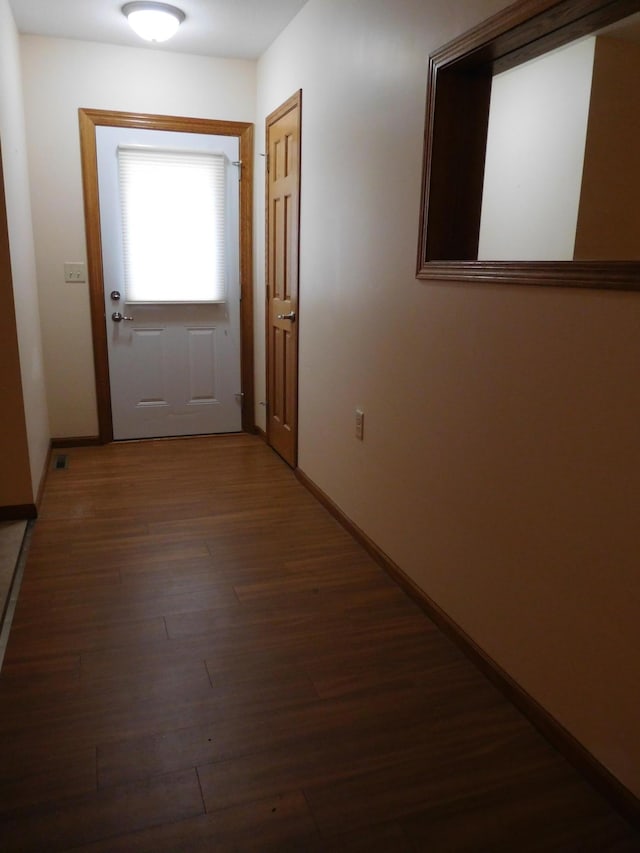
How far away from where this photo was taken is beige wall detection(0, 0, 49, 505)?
2.92 m

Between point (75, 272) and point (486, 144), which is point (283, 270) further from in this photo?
point (486, 144)

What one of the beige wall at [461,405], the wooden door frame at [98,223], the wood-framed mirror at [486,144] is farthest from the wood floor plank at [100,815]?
the wooden door frame at [98,223]

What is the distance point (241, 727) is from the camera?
5.73 ft

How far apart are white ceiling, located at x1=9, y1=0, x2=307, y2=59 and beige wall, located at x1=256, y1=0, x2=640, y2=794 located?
0.73 feet

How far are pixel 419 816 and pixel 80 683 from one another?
3.44 ft

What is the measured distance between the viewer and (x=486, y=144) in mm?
2109

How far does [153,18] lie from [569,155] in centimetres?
221

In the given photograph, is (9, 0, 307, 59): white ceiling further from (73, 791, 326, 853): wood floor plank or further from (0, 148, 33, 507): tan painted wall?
(73, 791, 326, 853): wood floor plank

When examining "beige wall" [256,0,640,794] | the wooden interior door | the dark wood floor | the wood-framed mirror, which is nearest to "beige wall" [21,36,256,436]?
the wooden interior door

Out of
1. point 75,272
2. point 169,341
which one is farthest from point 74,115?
point 169,341

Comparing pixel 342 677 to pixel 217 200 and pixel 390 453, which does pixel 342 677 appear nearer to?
pixel 390 453

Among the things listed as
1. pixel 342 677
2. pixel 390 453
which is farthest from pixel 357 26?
pixel 342 677

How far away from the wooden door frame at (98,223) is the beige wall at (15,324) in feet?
1.59

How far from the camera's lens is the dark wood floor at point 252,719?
1446 mm
